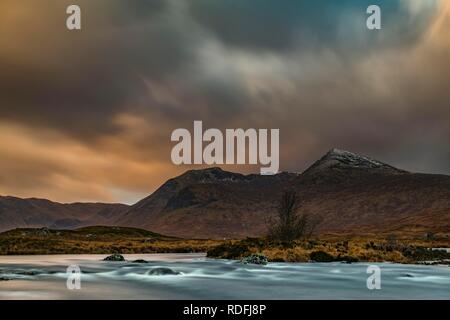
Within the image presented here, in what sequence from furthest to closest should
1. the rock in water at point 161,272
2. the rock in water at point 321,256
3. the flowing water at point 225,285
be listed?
the rock in water at point 321,256, the rock in water at point 161,272, the flowing water at point 225,285

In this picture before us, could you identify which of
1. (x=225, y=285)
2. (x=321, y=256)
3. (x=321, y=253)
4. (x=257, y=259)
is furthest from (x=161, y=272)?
(x=321, y=253)

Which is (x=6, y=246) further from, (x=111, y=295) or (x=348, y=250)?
(x=111, y=295)

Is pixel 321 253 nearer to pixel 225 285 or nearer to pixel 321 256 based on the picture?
pixel 321 256

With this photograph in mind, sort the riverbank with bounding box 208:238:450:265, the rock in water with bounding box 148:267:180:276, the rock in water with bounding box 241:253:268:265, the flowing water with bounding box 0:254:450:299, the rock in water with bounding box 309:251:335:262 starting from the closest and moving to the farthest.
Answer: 1. the flowing water with bounding box 0:254:450:299
2. the rock in water with bounding box 148:267:180:276
3. the rock in water with bounding box 241:253:268:265
4. the rock in water with bounding box 309:251:335:262
5. the riverbank with bounding box 208:238:450:265

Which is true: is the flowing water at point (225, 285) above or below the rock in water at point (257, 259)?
above

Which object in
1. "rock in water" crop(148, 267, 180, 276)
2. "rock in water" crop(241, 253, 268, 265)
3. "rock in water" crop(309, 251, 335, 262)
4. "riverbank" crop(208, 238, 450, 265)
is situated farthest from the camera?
"riverbank" crop(208, 238, 450, 265)

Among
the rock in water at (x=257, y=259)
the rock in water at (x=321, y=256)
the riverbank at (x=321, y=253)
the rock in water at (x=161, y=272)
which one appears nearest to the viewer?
the rock in water at (x=161, y=272)

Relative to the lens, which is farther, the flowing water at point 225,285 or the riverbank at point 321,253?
the riverbank at point 321,253

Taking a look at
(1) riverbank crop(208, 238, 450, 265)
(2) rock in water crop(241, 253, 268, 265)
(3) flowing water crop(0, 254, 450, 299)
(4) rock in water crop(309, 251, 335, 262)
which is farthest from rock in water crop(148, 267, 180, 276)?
(4) rock in water crop(309, 251, 335, 262)

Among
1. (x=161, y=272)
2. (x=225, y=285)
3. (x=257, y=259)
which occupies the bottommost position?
(x=257, y=259)

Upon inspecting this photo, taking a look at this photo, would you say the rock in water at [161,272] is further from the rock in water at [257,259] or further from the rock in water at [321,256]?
the rock in water at [321,256]

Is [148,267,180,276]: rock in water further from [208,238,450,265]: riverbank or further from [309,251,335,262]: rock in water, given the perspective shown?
[309,251,335,262]: rock in water

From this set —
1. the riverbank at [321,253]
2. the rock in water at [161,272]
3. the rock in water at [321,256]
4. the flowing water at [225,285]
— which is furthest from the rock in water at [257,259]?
the rock in water at [161,272]
